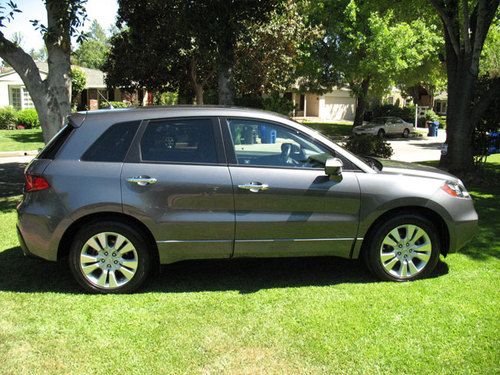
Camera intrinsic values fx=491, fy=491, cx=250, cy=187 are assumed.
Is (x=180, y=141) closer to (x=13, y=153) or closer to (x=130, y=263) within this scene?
(x=130, y=263)

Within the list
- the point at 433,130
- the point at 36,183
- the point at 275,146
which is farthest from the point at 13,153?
the point at 433,130

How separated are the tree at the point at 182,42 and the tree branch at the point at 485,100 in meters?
5.15

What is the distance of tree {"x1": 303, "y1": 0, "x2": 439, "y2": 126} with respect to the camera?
26.6 metres

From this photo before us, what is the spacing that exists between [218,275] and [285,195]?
1227mm

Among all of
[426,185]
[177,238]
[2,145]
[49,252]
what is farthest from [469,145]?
[2,145]

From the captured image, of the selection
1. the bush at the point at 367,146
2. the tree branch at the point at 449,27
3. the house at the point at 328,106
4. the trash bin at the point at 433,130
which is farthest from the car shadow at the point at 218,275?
the house at the point at 328,106

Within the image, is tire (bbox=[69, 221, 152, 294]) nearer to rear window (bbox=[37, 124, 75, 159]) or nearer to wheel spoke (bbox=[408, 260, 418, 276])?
rear window (bbox=[37, 124, 75, 159])

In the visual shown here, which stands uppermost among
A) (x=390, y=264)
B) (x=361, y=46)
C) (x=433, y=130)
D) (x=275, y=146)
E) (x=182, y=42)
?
(x=361, y=46)

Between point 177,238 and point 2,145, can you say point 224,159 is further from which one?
point 2,145

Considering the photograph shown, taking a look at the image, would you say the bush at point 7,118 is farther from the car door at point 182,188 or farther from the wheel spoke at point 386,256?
the wheel spoke at point 386,256

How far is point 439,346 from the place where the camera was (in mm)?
3693

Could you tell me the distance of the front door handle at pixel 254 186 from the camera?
4512mm

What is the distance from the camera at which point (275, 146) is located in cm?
479

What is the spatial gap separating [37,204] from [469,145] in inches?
389
